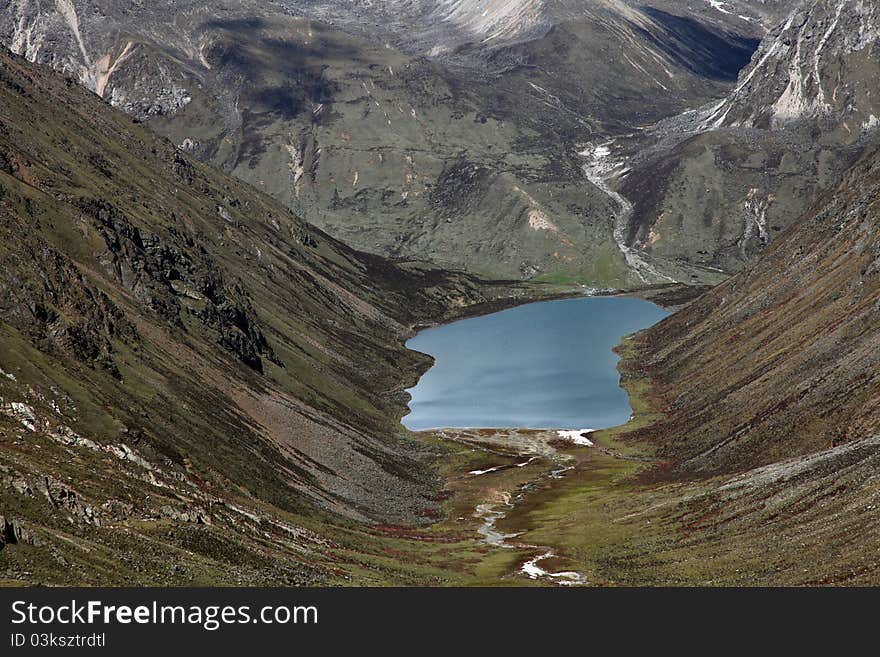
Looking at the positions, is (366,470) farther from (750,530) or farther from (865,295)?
(865,295)

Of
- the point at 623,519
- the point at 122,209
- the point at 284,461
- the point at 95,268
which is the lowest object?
the point at 623,519

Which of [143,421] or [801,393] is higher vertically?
[801,393]

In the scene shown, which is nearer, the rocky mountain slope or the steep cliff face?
the rocky mountain slope

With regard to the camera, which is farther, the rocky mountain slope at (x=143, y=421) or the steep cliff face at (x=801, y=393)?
the steep cliff face at (x=801, y=393)

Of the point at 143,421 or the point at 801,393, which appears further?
the point at 801,393

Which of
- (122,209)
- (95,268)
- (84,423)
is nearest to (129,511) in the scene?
(84,423)

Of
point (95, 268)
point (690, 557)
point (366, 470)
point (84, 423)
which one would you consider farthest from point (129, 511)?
point (95, 268)

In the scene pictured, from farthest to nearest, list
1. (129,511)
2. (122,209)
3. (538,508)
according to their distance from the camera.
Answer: (122,209) < (538,508) < (129,511)

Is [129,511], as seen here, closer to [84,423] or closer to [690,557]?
[84,423]

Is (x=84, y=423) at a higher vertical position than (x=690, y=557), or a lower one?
higher
